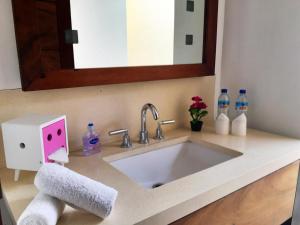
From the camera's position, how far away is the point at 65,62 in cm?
89

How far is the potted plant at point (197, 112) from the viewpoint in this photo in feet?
3.98

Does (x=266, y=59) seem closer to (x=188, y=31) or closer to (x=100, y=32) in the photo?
(x=188, y=31)

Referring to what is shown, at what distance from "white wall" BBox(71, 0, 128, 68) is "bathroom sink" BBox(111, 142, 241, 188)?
0.40 m

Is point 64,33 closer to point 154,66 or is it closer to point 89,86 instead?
point 89,86

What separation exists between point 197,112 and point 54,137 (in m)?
0.69

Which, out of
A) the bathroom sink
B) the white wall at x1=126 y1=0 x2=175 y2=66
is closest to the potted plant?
the bathroom sink

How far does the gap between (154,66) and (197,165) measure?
1.59ft

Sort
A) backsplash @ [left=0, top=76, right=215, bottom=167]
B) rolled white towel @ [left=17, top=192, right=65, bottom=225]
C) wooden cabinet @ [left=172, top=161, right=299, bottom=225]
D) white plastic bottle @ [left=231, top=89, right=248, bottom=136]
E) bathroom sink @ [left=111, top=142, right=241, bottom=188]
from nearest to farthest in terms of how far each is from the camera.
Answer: rolled white towel @ [left=17, top=192, right=65, bottom=225], wooden cabinet @ [left=172, top=161, right=299, bottom=225], backsplash @ [left=0, top=76, right=215, bottom=167], bathroom sink @ [left=111, top=142, right=241, bottom=188], white plastic bottle @ [left=231, top=89, right=248, bottom=136]

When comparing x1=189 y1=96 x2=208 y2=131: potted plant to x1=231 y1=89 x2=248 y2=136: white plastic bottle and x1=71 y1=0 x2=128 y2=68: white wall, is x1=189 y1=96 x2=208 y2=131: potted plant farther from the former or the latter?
x1=71 y1=0 x2=128 y2=68: white wall

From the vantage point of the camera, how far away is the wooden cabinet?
0.73 metres

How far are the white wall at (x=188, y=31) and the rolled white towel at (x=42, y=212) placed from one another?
0.83 m

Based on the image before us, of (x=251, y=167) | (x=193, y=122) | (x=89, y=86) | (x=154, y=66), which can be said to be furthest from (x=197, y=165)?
(x=89, y=86)

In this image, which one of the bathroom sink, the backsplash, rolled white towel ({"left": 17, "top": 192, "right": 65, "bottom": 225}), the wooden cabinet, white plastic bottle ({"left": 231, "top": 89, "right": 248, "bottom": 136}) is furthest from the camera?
white plastic bottle ({"left": 231, "top": 89, "right": 248, "bottom": 136})

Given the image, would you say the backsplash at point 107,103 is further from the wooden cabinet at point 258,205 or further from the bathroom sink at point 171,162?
the wooden cabinet at point 258,205
